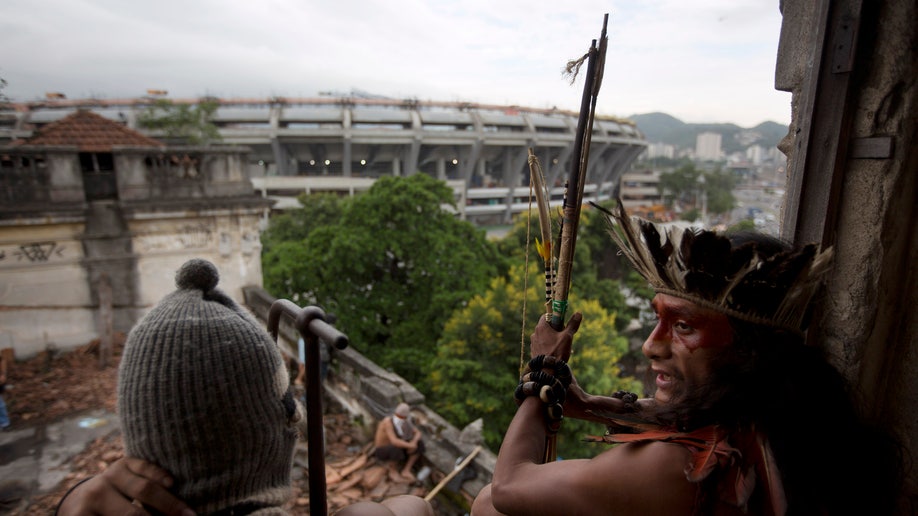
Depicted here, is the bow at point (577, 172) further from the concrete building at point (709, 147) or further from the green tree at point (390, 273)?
the concrete building at point (709, 147)

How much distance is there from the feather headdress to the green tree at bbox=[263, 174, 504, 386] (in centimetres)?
916

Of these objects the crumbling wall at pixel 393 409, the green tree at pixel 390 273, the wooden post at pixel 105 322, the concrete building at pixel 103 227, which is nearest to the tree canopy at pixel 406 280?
the green tree at pixel 390 273

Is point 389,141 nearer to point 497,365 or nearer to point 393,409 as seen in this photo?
point 497,365

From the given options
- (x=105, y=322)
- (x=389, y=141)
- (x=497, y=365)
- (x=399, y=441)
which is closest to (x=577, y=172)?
(x=399, y=441)

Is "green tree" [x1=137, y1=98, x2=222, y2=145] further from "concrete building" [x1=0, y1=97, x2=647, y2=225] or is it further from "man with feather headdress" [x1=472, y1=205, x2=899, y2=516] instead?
"man with feather headdress" [x1=472, y1=205, x2=899, y2=516]

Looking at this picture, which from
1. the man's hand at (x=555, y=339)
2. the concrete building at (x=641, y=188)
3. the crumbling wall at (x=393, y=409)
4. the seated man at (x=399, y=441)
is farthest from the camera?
the concrete building at (x=641, y=188)

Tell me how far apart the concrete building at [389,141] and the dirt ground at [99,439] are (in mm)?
25794

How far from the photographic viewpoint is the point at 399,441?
5109mm

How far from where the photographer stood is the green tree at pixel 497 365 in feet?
26.3

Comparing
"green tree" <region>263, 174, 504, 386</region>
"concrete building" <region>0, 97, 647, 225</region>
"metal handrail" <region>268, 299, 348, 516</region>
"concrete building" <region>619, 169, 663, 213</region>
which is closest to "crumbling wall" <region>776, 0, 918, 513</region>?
"metal handrail" <region>268, 299, 348, 516</region>

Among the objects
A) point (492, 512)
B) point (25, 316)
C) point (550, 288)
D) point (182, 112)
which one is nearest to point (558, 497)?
point (492, 512)

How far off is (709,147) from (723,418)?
85303 mm

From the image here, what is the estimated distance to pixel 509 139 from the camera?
37.8 metres

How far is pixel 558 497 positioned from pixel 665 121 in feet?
334
